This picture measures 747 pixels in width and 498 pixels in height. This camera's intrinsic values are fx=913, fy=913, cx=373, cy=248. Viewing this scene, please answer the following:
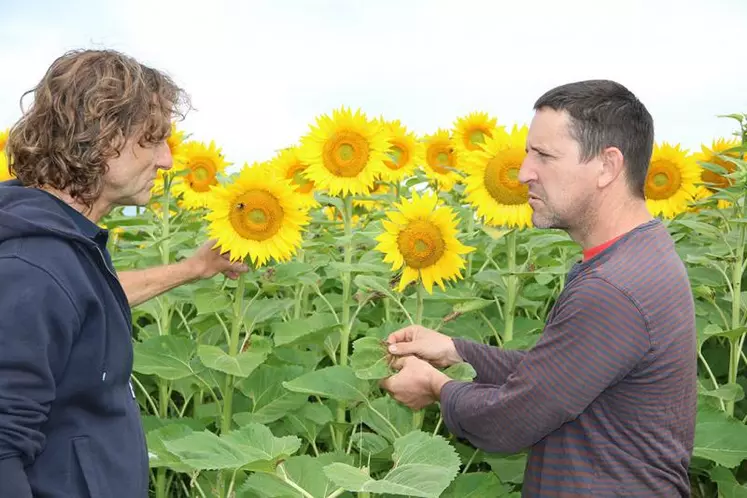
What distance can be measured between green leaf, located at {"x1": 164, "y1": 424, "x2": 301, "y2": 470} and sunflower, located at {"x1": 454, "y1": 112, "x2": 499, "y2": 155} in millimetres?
3594

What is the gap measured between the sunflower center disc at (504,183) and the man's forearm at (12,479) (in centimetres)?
259

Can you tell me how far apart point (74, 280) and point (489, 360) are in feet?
5.31

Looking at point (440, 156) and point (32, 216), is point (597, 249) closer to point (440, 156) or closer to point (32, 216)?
point (32, 216)

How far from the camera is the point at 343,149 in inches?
187

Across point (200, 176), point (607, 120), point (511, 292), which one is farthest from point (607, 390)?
point (200, 176)

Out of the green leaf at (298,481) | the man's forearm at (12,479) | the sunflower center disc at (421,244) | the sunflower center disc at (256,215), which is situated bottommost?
the green leaf at (298,481)

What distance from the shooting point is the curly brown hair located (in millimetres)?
2457

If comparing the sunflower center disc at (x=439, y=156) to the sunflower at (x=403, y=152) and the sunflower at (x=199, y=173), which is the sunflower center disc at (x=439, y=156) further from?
the sunflower at (x=199, y=173)

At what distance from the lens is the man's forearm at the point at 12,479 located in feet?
6.93

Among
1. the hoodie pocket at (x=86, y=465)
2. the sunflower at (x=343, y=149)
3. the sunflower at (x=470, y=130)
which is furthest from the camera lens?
the sunflower at (x=470, y=130)

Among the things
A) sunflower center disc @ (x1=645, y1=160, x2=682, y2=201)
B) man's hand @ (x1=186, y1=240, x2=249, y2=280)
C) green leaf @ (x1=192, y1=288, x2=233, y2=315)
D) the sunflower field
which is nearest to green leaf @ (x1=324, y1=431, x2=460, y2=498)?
the sunflower field

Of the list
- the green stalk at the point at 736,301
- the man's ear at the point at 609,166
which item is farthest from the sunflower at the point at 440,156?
the man's ear at the point at 609,166

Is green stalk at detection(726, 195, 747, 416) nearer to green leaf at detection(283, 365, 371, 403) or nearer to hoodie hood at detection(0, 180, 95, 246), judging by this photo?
green leaf at detection(283, 365, 371, 403)

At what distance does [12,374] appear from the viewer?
6.86 ft
